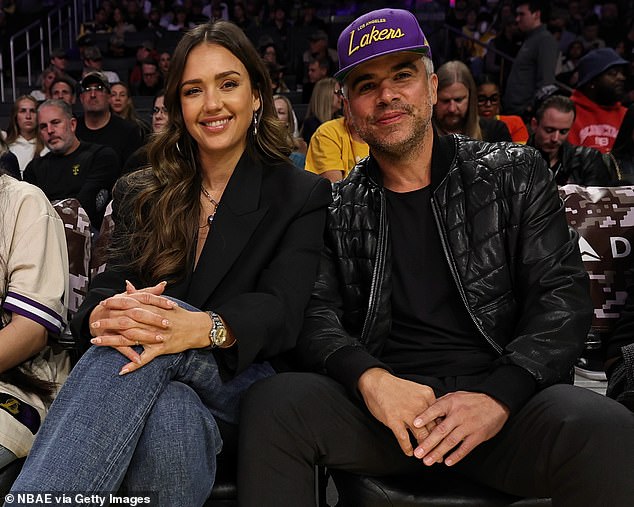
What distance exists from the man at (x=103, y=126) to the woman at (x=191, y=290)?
3943 mm

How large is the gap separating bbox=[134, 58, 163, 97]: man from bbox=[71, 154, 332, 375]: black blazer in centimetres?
764

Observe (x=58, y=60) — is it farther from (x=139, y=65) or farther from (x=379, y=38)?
(x=379, y=38)

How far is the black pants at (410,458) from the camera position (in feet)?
5.27

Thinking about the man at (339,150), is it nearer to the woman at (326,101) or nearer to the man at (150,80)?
the woman at (326,101)

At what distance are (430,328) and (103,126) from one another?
4.78 metres

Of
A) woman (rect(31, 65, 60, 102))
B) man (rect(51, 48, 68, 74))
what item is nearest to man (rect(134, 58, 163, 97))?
woman (rect(31, 65, 60, 102))

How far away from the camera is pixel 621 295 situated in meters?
2.53

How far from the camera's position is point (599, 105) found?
5.36 metres

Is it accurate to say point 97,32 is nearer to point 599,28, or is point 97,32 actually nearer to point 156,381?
point 599,28

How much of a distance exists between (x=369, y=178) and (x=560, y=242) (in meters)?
0.52

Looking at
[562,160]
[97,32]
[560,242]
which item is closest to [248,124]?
[560,242]

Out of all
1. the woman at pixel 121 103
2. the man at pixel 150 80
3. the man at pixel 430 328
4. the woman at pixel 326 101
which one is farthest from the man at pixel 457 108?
the man at pixel 150 80

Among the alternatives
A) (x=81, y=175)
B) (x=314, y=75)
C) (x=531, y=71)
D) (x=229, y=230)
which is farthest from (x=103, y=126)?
(x=229, y=230)

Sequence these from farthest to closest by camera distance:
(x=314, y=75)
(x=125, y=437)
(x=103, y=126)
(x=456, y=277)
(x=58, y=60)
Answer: (x=58, y=60) < (x=314, y=75) < (x=103, y=126) < (x=456, y=277) < (x=125, y=437)
